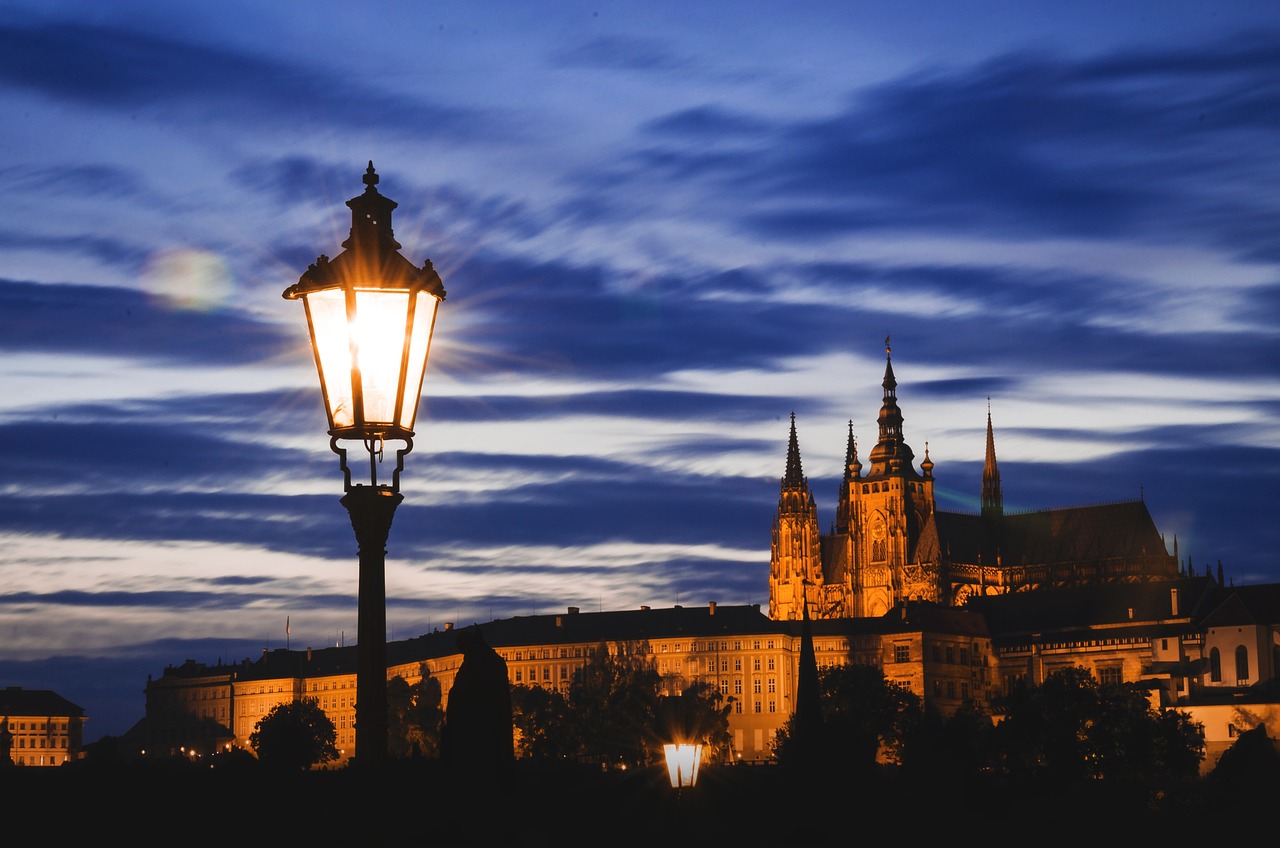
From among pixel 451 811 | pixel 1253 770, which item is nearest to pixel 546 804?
pixel 451 811

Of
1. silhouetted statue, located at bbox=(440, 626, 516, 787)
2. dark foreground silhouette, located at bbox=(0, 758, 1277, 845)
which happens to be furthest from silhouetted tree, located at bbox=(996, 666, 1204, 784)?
silhouetted statue, located at bbox=(440, 626, 516, 787)

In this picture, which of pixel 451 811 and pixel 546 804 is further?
pixel 546 804

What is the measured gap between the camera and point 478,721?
1409 centimetres

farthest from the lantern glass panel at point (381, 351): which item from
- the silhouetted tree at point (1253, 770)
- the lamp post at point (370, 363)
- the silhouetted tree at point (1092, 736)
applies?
the silhouetted tree at point (1092, 736)

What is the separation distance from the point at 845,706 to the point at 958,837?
167 m

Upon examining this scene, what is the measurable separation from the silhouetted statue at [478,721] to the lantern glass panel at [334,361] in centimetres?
175

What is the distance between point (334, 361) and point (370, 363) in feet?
0.80

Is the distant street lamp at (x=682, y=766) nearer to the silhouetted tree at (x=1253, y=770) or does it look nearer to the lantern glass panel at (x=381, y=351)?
the lantern glass panel at (x=381, y=351)

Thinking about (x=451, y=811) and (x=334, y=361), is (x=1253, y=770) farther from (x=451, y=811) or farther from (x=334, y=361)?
(x=334, y=361)

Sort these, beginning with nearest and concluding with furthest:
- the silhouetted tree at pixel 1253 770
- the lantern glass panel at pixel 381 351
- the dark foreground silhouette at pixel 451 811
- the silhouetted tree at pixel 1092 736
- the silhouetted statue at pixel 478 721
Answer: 1. the lantern glass panel at pixel 381 351
2. the silhouetted statue at pixel 478 721
3. the dark foreground silhouette at pixel 451 811
4. the silhouetted tree at pixel 1253 770
5. the silhouetted tree at pixel 1092 736

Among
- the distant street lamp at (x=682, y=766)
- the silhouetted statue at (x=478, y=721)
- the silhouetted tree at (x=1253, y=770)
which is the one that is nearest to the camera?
the silhouetted statue at (x=478, y=721)

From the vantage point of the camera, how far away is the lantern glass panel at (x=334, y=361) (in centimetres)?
1367

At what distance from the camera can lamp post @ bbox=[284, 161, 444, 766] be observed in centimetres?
1364

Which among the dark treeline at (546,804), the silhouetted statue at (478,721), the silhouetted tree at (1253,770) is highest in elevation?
the silhouetted statue at (478,721)
